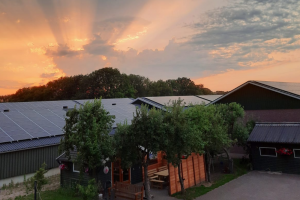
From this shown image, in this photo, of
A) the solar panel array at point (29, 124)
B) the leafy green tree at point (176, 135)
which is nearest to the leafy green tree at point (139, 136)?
the leafy green tree at point (176, 135)

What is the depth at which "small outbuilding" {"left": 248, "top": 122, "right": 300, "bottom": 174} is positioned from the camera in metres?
19.4

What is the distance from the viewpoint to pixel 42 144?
2047 cm

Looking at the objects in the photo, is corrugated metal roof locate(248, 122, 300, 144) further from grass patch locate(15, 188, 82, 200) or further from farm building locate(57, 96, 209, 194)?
grass patch locate(15, 188, 82, 200)

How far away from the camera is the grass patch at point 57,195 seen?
47.5ft

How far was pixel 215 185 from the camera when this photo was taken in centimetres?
1714

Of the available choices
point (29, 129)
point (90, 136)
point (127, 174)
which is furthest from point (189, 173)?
point (29, 129)

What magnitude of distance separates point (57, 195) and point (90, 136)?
19.1 ft

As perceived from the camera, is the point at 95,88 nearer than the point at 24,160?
No

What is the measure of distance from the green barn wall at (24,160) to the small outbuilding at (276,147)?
58.8 ft

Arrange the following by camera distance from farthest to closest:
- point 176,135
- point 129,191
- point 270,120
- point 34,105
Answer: point 34,105
point 270,120
point 129,191
point 176,135

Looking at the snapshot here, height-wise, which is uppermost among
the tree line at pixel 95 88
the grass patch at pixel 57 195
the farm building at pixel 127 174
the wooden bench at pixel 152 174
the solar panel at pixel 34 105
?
the tree line at pixel 95 88

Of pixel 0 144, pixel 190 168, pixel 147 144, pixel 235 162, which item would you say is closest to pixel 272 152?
pixel 235 162

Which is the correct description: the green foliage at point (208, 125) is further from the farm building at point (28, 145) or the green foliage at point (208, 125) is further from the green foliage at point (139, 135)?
the farm building at point (28, 145)

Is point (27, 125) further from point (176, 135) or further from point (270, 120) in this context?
point (270, 120)
